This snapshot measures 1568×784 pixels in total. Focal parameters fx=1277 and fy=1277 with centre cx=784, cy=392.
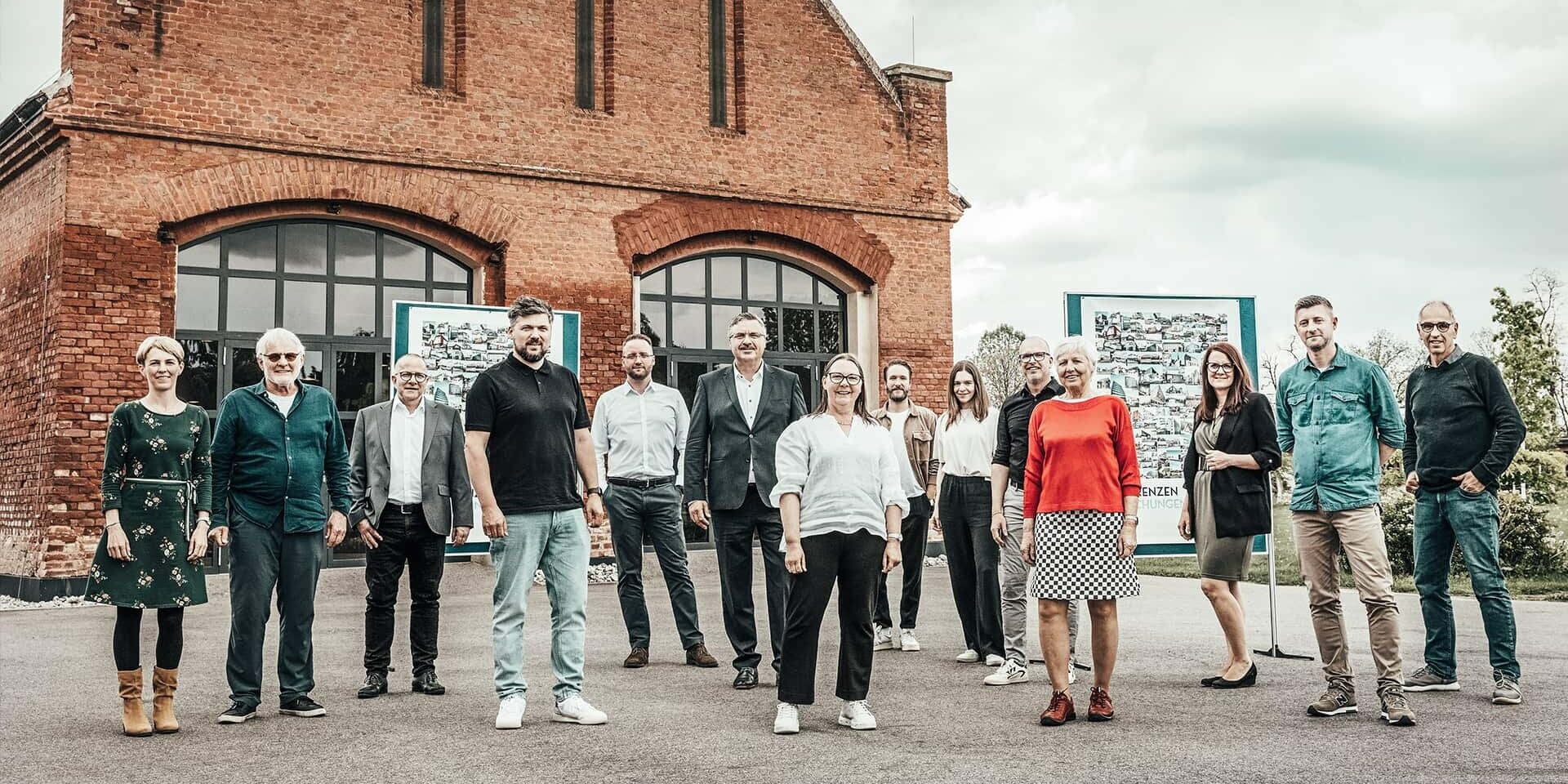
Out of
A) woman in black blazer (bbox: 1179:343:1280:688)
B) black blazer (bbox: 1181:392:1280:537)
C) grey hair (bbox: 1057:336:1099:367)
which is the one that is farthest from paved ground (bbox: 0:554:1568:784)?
grey hair (bbox: 1057:336:1099:367)

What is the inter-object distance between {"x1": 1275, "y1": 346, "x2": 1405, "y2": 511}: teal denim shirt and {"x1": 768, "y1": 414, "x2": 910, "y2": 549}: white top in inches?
86.5

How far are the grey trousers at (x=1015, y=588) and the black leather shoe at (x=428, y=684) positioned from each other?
3188 mm

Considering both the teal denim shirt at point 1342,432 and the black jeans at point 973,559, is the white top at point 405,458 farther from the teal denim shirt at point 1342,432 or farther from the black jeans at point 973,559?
the teal denim shirt at point 1342,432

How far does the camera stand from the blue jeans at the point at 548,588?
5992mm

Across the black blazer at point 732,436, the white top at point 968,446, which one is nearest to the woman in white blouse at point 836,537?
the black blazer at point 732,436

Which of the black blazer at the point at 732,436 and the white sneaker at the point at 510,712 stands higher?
the black blazer at the point at 732,436

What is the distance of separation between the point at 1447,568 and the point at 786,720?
381 cm

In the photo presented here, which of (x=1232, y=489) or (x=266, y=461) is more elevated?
(x=266, y=461)

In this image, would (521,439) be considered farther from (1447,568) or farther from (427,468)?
(1447,568)

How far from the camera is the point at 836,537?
584 centimetres

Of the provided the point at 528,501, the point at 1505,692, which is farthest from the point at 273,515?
the point at 1505,692

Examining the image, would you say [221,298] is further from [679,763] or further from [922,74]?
[679,763]

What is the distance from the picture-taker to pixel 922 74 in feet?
58.9

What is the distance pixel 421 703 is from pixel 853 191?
11.9 meters
